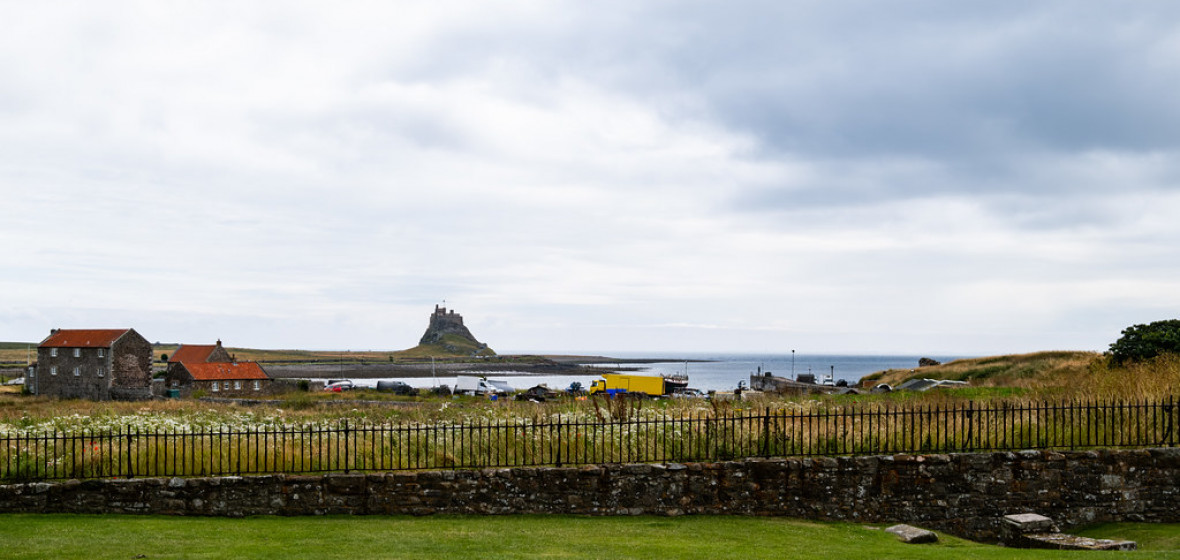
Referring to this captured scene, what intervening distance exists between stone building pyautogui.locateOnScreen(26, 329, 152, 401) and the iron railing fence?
59.4 m

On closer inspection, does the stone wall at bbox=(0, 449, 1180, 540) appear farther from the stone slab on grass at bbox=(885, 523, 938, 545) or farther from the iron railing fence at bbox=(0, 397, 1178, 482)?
the stone slab on grass at bbox=(885, 523, 938, 545)

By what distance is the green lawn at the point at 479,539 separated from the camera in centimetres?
1031

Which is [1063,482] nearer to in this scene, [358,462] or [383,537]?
[383,537]

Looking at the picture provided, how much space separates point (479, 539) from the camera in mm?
11438

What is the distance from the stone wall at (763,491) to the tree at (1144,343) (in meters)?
13.2

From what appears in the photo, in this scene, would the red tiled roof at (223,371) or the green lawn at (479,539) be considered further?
the red tiled roof at (223,371)

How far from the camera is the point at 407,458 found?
49.0 feet

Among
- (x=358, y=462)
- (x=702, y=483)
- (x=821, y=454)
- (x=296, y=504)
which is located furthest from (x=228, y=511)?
(x=821, y=454)

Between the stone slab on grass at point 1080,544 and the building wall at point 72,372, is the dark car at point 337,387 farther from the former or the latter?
the stone slab on grass at point 1080,544

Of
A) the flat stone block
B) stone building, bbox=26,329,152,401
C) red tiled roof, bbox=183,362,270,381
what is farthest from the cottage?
the flat stone block

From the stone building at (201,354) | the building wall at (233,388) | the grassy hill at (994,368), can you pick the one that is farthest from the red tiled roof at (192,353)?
the grassy hill at (994,368)

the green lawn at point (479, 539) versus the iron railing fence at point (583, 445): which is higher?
the iron railing fence at point (583, 445)

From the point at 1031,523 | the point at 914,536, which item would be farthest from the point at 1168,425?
the point at 914,536

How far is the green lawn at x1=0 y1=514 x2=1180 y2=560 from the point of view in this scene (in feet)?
33.8
